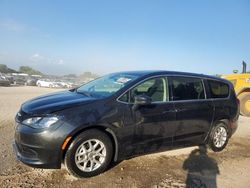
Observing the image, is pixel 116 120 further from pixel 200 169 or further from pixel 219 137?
pixel 219 137

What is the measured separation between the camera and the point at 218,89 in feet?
19.8

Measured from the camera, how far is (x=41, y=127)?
147 inches

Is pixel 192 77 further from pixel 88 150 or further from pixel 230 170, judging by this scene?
pixel 88 150

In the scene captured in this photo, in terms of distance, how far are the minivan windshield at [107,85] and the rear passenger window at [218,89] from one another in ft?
6.61

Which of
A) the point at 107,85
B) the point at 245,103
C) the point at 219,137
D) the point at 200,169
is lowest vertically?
the point at 200,169

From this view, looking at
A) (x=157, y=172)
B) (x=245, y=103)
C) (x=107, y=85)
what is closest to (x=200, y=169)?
(x=157, y=172)

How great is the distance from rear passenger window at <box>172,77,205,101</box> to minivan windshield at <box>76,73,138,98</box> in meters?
0.89

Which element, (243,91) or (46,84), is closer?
(243,91)

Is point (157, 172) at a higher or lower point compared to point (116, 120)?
lower

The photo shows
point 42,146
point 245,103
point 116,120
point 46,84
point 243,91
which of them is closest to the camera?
point 42,146

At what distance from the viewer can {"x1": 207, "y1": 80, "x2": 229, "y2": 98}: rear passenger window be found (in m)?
5.84

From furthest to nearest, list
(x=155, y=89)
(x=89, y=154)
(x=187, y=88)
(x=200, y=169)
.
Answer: (x=187, y=88) < (x=155, y=89) < (x=200, y=169) < (x=89, y=154)

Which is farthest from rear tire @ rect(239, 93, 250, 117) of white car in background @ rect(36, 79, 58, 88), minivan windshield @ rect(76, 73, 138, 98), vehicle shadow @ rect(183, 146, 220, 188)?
white car in background @ rect(36, 79, 58, 88)

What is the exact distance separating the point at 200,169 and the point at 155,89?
165cm
